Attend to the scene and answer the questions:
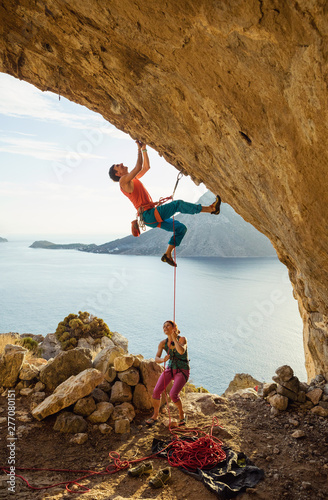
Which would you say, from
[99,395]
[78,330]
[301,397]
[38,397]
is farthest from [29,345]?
[301,397]

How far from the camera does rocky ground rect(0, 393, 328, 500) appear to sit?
11.2 ft

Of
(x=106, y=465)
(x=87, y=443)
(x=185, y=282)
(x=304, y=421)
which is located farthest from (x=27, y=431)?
(x=185, y=282)

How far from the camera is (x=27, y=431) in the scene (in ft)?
15.5

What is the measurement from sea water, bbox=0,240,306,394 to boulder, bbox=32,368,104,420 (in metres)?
13.8

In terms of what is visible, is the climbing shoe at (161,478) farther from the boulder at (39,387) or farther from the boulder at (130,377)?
the boulder at (39,387)

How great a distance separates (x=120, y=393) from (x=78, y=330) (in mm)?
8029

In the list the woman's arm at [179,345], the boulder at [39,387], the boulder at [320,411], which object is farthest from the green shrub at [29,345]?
the boulder at [320,411]

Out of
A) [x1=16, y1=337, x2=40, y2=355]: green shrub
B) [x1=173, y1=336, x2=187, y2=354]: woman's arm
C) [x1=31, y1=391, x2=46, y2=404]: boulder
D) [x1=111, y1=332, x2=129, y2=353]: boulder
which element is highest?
[x1=173, y1=336, x2=187, y2=354]: woman's arm

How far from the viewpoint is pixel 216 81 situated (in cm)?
324

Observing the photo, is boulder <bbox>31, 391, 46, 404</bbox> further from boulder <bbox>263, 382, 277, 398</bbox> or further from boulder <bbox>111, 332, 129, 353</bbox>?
boulder <bbox>111, 332, 129, 353</bbox>

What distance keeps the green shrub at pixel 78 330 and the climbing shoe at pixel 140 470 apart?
936cm

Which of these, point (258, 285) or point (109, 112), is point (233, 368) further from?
point (258, 285)

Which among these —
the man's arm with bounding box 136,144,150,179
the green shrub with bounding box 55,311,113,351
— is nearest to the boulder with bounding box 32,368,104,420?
the man's arm with bounding box 136,144,150,179

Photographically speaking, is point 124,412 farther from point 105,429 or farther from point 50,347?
point 50,347
